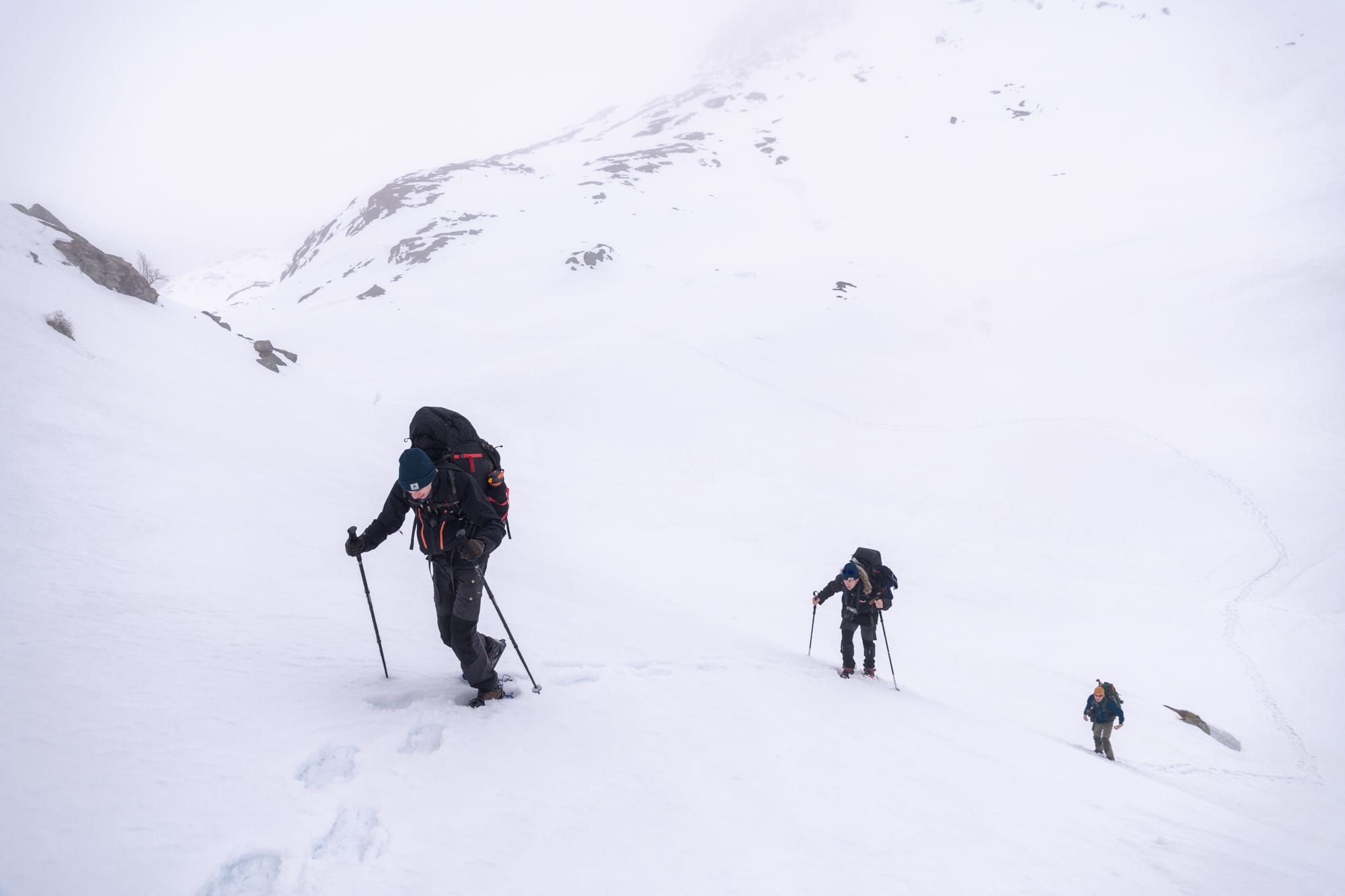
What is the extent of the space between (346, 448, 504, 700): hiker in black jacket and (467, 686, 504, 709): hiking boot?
130 millimetres

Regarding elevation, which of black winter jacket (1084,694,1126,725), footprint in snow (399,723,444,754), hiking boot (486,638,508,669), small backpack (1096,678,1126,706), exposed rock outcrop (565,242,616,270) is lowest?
footprint in snow (399,723,444,754)

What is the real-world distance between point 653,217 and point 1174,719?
196 ft

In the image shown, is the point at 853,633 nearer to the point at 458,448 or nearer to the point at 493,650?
the point at 493,650

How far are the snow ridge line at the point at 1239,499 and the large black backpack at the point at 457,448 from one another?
14.3 meters

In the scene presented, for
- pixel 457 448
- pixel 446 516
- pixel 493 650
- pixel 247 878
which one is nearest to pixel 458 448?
pixel 457 448

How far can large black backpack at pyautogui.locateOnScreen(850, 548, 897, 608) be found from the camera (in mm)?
8336

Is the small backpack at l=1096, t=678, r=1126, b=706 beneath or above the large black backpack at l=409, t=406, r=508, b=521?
beneath

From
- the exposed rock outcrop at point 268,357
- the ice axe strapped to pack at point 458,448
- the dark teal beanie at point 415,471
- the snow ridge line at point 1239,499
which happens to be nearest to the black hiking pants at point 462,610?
the ice axe strapped to pack at point 458,448

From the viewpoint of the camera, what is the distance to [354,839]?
2.98m

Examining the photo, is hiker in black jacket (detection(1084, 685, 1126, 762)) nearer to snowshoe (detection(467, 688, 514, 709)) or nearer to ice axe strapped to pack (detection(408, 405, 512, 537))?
snowshoe (detection(467, 688, 514, 709))

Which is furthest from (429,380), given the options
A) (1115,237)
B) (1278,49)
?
(1278,49)

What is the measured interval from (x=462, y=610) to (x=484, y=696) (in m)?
0.90

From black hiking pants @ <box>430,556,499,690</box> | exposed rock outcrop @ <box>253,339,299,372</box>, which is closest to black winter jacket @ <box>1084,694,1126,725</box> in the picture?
black hiking pants @ <box>430,556,499,690</box>

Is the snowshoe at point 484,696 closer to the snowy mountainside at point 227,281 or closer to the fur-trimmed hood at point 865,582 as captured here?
the fur-trimmed hood at point 865,582
